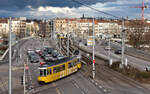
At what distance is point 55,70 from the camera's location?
25.8 metres

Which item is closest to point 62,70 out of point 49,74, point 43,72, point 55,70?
point 55,70

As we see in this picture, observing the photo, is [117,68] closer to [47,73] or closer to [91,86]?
[91,86]

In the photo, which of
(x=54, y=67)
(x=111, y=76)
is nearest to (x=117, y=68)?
(x=111, y=76)

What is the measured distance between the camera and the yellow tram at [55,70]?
24.3m

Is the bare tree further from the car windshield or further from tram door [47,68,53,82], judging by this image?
the car windshield

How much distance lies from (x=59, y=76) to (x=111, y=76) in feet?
26.1

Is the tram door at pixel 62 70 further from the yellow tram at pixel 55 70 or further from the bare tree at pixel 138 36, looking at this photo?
the bare tree at pixel 138 36

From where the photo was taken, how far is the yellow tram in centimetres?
2434

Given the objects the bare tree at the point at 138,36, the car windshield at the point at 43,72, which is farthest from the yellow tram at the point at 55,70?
the bare tree at the point at 138,36

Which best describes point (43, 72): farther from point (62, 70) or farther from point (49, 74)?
point (62, 70)

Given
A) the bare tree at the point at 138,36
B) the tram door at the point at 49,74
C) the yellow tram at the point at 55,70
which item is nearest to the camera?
the yellow tram at the point at 55,70

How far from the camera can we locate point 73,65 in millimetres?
31688

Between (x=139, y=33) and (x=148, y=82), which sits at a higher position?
(x=139, y=33)

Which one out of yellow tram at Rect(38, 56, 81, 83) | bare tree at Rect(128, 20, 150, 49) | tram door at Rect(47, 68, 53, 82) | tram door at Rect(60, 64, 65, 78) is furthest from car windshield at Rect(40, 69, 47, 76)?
bare tree at Rect(128, 20, 150, 49)
